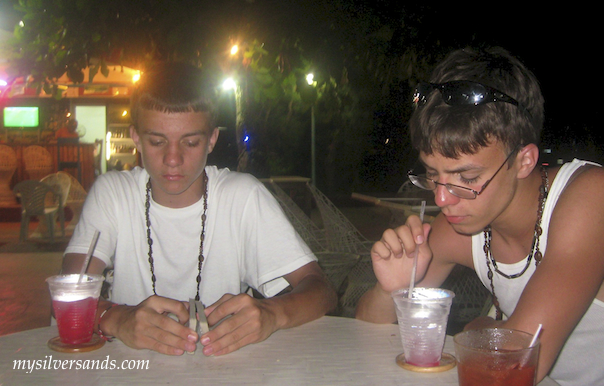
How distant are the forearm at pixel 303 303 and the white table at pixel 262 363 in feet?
0.18

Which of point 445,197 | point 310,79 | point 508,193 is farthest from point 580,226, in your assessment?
point 310,79

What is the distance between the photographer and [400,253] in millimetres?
1516

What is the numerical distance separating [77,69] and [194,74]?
2.95 metres

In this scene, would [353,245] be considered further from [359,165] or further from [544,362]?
[359,165]

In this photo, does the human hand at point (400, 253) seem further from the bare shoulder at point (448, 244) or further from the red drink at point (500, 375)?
the red drink at point (500, 375)

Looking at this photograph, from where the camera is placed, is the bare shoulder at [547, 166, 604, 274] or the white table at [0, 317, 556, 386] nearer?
the white table at [0, 317, 556, 386]

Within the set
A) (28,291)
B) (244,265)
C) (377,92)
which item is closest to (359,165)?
(377,92)

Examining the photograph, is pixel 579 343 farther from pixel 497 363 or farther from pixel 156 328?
pixel 156 328

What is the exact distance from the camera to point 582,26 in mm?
4484

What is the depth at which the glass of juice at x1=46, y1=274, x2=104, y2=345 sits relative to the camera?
1.36m

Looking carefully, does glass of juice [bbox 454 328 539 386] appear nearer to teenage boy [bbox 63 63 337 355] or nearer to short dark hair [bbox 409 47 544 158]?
short dark hair [bbox 409 47 544 158]

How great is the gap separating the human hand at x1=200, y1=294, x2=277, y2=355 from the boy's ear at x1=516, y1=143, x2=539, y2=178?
0.85m

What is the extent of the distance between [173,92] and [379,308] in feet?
3.72

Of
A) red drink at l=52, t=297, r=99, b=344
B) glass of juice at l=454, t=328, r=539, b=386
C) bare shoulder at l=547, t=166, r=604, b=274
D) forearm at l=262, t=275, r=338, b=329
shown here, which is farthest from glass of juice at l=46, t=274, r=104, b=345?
bare shoulder at l=547, t=166, r=604, b=274
